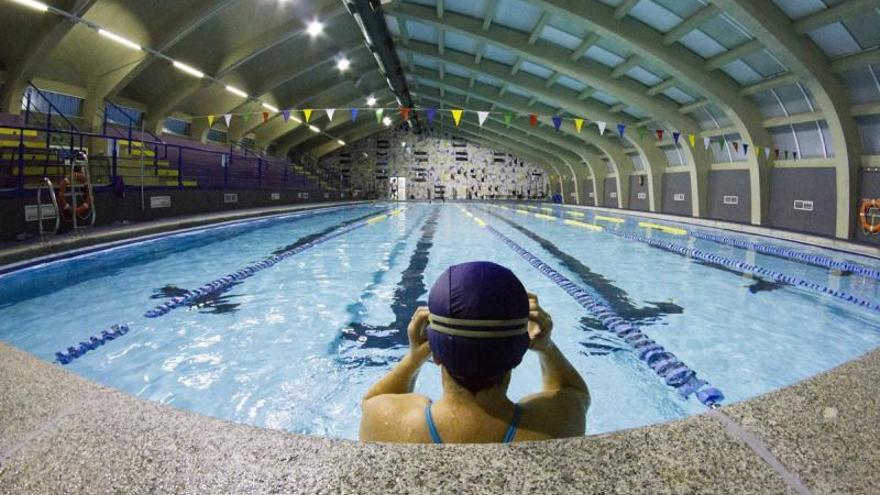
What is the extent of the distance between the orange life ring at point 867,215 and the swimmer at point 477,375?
1155 centimetres

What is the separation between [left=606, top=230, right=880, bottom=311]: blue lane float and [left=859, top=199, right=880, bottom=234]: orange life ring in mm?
3717

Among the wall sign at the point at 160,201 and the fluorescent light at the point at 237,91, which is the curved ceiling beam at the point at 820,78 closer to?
the wall sign at the point at 160,201

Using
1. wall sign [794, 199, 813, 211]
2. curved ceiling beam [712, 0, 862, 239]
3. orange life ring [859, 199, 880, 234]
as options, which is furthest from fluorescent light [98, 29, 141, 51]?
orange life ring [859, 199, 880, 234]

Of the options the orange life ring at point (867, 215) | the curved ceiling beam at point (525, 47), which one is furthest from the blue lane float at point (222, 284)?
the orange life ring at point (867, 215)

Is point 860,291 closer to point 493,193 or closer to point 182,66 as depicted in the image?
point 182,66

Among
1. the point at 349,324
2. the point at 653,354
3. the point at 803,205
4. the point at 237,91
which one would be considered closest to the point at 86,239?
the point at 349,324

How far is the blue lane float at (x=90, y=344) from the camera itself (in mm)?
3410

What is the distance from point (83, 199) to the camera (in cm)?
808

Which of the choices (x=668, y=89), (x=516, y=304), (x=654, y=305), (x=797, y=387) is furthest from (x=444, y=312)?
(x=668, y=89)

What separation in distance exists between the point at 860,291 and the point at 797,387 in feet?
19.0

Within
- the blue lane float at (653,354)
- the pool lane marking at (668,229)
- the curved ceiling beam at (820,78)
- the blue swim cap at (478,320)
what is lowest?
the blue lane float at (653,354)

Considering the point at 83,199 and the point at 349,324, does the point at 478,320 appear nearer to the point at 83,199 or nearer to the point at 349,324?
the point at 349,324

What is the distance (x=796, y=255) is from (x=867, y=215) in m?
2.70

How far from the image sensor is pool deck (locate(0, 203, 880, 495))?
1.01 metres
